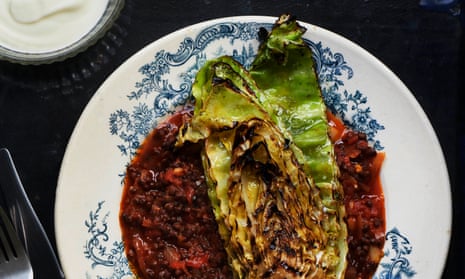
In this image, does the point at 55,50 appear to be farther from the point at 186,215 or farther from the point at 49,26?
the point at 186,215

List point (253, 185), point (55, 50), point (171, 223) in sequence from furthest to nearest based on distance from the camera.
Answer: point (55, 50)
point (171, 223)
point (253, 185)

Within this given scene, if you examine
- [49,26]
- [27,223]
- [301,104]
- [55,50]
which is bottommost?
[27,223]

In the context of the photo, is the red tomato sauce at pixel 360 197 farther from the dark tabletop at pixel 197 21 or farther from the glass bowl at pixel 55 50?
the glass bowl at pixel 55 50

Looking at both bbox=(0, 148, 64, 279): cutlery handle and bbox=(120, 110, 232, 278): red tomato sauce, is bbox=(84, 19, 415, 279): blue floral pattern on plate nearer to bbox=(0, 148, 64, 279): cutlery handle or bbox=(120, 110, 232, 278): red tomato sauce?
bbox=(120, 110, 232, 278): red tomato sauce

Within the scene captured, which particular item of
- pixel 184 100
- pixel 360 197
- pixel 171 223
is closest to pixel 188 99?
pixel 184 100

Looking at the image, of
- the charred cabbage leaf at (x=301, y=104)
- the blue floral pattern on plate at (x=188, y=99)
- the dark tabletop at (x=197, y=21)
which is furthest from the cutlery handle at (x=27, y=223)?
the charred cabbage leaf at (x=301, y=104)

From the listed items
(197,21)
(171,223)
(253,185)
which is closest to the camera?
(253,185)
